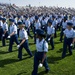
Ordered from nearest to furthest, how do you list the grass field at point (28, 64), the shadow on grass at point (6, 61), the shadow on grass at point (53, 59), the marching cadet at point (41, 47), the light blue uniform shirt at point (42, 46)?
the marching cadet at point (41, 47)
the light blue uniform shirt at point (42, 46)
the grass field at point (28, 64)
the shadow on grass at point (6, 61)
the shadow on grass at point (53, 59)

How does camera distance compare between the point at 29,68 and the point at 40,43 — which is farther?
the point at 29,68

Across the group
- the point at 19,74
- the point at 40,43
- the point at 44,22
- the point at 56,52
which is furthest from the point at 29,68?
the point at 44,22

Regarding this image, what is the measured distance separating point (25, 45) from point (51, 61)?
1.75 m

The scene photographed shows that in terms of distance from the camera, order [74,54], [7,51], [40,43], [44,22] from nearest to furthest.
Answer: [40,43]
[74,54]
[7,51]
[44,22]

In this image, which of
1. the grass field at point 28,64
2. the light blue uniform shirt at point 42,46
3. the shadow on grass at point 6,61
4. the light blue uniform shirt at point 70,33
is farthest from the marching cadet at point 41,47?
the light blue uniform shirt at point 70,33

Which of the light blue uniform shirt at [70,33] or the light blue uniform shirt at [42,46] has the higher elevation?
the light blue uniform shirt at [70,33]

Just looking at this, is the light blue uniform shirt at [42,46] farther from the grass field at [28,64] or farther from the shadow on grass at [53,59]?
the shadow on grass at [53,59]

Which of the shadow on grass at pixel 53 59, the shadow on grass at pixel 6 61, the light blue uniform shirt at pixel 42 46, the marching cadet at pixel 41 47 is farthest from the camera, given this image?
the shadow on grass at pixel 53 59

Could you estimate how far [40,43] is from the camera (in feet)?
29.2

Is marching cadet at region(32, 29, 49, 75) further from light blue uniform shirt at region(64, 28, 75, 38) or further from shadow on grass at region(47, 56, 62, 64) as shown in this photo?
light blue uniform shirt at region(64, 28, 75, 38)

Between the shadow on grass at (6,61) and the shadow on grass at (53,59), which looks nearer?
the shadow on grass at (6,61)

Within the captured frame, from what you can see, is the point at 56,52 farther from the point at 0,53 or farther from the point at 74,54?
the point at 0,53

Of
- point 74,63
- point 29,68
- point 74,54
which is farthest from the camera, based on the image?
point 74,54

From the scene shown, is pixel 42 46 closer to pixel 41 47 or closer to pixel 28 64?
pixel 41 47
